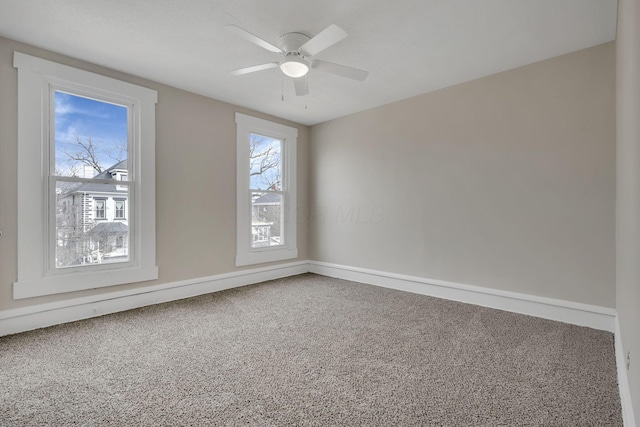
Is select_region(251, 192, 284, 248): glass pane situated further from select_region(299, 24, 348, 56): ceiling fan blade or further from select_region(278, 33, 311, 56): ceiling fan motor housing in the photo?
select_region(299, 24, 348, 56): ceiling fan blade

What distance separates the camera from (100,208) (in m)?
3.20

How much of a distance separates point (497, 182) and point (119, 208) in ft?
13.1

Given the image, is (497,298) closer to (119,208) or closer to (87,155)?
(119,208)

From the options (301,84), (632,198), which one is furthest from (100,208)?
(632,198)

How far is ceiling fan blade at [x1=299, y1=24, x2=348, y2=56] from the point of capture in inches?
80.0

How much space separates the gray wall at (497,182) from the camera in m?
2.76

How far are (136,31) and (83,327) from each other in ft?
8.45

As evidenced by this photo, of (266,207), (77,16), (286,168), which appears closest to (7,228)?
(77,16)

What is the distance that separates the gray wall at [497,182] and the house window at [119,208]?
286 centimetres

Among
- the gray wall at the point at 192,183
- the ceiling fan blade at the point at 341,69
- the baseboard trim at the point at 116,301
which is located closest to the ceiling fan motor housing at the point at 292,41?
the ceiling fan blade at the point at 341,69

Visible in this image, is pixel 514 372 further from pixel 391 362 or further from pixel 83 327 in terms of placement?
pixel 83 327

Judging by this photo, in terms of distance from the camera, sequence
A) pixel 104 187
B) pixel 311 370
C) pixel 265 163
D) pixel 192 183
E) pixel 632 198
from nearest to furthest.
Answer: pixel 632 198
pixel 311 370
pixel 104 187
pixel 192 183
pixel 265 163

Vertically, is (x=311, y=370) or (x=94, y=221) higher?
(x=94, y=221)

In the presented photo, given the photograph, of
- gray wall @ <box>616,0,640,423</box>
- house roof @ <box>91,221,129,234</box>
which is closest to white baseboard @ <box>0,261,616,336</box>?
house roof @ <box>91,221,129,234</box>
